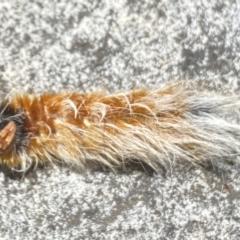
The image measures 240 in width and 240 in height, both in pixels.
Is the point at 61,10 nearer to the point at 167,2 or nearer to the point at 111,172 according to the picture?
the point at 167,2

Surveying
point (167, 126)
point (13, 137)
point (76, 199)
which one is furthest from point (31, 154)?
point (167, 126)

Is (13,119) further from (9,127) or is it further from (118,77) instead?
(118,77)

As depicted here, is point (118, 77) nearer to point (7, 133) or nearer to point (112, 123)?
point (112, 123)

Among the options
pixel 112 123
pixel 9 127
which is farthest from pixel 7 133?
pixel 112 123
